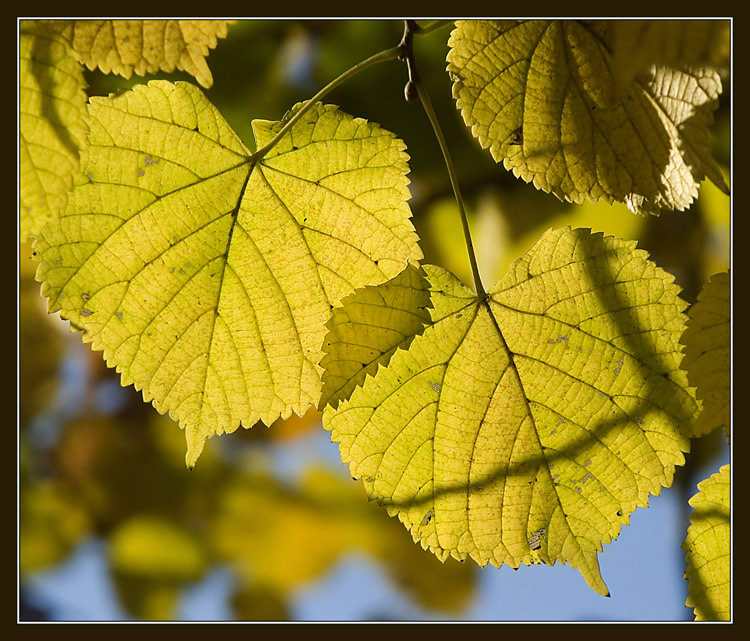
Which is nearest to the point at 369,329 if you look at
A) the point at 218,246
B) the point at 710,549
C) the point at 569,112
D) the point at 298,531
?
the point at 218,246

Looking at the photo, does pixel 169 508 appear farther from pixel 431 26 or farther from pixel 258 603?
pixel 431 26

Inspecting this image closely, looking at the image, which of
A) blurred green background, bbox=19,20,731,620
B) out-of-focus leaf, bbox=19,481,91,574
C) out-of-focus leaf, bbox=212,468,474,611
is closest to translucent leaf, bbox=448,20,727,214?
blurred green background, bbox=19,20,731,620

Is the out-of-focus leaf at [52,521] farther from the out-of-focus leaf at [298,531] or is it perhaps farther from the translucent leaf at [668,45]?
the translucent leaf at [668,45]

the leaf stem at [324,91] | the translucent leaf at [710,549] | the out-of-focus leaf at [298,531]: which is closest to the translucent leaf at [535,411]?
the translucent leaf at [710,549]

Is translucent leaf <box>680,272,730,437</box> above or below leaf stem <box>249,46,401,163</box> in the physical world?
below

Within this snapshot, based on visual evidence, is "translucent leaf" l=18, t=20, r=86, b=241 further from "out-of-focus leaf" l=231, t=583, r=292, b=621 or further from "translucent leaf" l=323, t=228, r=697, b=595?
"out-of-focus leaf" l=231, t=583, r=292, b=621

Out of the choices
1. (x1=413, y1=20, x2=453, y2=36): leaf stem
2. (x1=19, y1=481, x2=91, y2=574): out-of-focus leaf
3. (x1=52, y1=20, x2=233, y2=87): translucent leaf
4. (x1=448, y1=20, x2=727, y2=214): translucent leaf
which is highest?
(x1=19, y1=481, x2=91, y2=574): out-of-focus leaf

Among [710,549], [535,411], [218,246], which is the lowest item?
[710,549]
